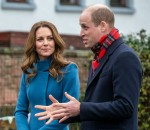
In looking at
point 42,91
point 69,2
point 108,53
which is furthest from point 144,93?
point 69,2

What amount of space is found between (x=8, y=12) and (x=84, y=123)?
14045 millimetres

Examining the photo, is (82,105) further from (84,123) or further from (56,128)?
(56,128)

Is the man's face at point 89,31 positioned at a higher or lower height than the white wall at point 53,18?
higher

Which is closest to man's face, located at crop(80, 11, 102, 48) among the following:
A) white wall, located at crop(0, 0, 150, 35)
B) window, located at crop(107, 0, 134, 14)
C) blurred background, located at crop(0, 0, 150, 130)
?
blurred background, located at crop(0, 0, 150, 130)

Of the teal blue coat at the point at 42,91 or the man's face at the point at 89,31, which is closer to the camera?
the man's face at the point at 89,31

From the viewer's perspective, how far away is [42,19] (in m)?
18.8

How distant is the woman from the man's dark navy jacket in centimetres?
84

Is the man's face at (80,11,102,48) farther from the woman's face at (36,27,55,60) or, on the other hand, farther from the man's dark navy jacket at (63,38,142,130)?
the woman's face at (36,27,55,60)

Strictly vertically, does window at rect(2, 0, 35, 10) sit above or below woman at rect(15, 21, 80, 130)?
below

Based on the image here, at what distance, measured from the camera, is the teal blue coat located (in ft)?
17.8

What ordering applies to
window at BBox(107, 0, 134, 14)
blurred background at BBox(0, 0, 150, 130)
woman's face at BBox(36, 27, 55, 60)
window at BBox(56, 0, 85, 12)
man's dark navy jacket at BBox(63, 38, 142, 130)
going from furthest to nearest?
1. window at BBox(107, 0, 134, 14)
2. window at BBox(56, 0, 85, 12)
3. blurred background at BBox(0, 0, 150, 130)
4. woman's face at BBox(36, 27, 55, 60)
5. man's dark navy jacket at BBox(63, 38, 142, 130)

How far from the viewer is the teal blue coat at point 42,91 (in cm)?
543

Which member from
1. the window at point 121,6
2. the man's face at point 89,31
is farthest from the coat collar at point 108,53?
the window at point 121,6

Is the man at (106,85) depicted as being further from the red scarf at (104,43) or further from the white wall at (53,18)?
the white wall at (53,18)
